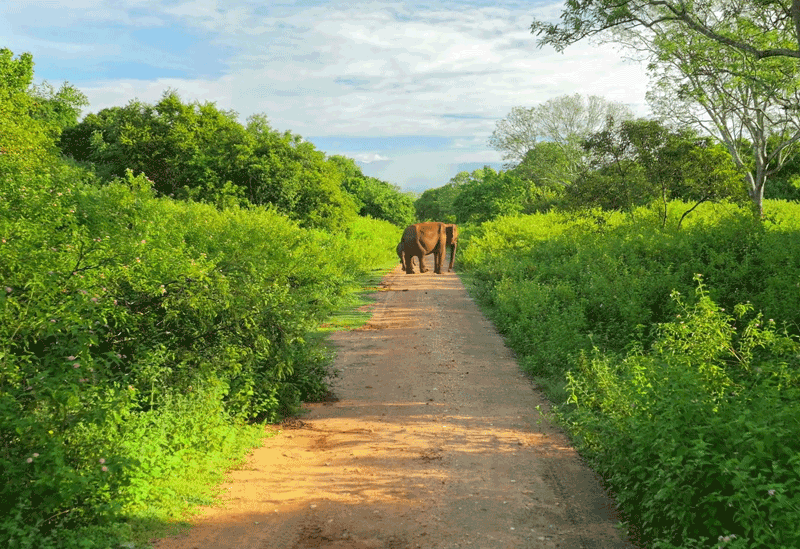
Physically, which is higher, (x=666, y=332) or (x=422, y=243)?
(x=422, y=243)

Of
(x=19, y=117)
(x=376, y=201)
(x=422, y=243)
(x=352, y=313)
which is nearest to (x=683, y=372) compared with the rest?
(x=352, y=313)

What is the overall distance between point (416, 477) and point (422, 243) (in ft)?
63.1

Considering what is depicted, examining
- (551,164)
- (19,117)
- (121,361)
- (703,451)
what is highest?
(551,164)

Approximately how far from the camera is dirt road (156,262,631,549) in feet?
15.4

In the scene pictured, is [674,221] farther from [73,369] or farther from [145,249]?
[73,369]

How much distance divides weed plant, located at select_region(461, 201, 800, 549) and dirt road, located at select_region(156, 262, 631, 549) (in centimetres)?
46

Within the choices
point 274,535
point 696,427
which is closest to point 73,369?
point 274,535

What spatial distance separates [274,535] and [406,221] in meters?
55.7

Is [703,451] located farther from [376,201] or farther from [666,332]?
[376,201]

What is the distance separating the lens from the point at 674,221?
1970 centimetres

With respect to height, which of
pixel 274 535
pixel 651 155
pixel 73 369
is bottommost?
pixel 274 535

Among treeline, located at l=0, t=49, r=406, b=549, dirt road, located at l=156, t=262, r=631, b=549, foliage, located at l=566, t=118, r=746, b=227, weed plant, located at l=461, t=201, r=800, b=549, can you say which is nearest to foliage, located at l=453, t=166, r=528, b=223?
foliage, located at l=566, t=118, r=746, b=227

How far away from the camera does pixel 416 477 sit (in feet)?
18.9

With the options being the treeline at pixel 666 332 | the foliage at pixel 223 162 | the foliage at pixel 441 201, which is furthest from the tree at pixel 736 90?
the foliage at pixel 441 201
